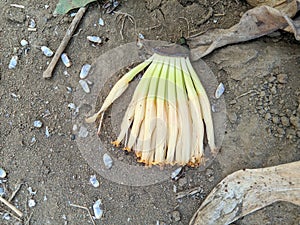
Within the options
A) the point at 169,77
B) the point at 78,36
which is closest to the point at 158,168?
the point at 169,77

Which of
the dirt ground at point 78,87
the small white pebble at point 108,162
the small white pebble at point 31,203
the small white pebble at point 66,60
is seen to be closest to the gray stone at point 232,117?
the dirt ground at point 78,87

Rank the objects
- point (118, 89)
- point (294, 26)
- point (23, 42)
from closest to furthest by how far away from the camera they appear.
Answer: point (294, 26)
point (118, 89)
point (23, 42)

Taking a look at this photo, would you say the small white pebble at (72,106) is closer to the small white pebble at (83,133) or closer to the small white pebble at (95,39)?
the small white pebble at (83,133)

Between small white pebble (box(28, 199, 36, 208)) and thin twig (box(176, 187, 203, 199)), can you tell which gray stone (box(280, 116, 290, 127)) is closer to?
thin twig (box(176, 187, 203, 199))

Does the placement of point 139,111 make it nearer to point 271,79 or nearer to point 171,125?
point 171,125

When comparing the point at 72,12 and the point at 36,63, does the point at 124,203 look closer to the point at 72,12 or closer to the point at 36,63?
the point at 36,63

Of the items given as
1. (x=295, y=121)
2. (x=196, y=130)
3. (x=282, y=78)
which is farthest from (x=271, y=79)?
(x=196, y=130)
